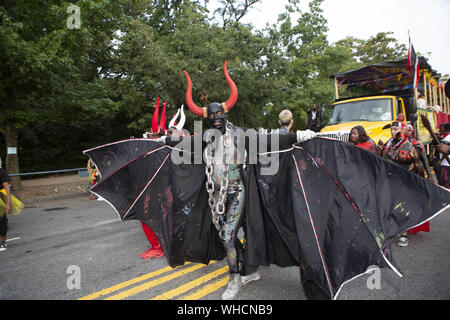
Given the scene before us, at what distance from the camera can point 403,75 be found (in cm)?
1119

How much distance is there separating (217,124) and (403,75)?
1072cm

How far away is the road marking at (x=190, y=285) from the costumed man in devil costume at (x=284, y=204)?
295mm

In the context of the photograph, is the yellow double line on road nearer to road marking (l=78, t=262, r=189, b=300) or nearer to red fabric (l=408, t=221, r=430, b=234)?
road marking (l=78, t=262, r=189, b=300)

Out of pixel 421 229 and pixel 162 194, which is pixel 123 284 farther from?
pixel 421 229

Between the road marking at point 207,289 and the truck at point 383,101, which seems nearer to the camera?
the road marking at point 207,289

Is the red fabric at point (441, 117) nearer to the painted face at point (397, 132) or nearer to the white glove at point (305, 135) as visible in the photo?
the painted face at point (397, 132)

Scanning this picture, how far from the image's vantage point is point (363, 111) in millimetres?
8945

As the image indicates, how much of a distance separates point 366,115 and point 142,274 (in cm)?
765

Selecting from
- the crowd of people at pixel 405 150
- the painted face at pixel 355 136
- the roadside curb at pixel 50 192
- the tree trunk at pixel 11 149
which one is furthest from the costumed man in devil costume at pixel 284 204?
the tree trunk at pixel 11 149

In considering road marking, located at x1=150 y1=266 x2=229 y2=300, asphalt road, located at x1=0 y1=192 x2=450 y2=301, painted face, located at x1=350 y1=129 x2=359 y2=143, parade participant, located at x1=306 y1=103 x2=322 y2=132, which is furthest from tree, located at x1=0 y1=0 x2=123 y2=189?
painted face, located at x1=350 y1=129 x2=359 y2=143

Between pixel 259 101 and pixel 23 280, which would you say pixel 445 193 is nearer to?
pixel 23 280

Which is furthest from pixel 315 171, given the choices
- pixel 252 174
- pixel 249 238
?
pixel 249 238

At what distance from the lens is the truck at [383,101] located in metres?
8.16

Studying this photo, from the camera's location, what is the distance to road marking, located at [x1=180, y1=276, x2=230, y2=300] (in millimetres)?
3419
